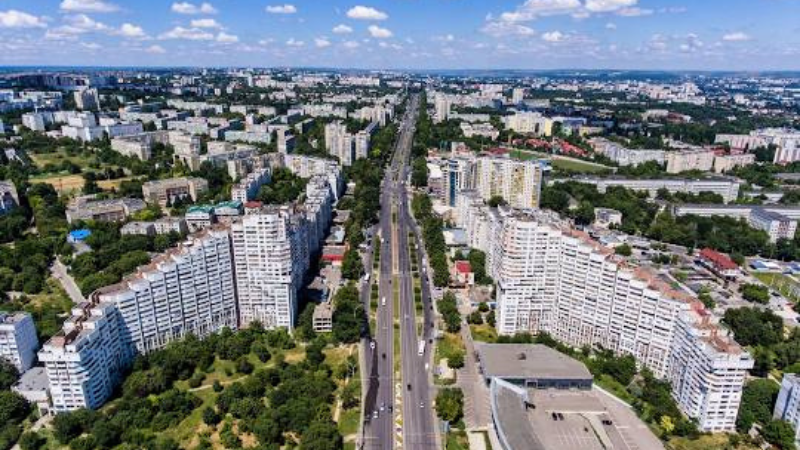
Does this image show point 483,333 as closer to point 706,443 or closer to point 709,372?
point 709,372

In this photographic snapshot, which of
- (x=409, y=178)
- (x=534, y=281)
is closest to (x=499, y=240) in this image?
(x=534, y=281)

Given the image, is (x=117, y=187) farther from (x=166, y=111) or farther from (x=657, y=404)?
(x=657, y=404)

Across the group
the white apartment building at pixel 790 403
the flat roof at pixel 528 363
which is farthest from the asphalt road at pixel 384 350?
the white apartment building at pixel 790 403

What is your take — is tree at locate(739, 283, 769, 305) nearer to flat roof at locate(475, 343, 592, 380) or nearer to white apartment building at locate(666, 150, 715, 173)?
flat roof at locate(475, 343, 592, 380)

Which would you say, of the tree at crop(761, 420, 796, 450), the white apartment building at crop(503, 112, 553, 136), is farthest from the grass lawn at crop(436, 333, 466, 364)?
the white apartment building at crop(503, 112, 553, 136)

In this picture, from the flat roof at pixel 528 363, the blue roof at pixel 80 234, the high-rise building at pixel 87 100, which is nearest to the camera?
the flat roof at pixel 528 363

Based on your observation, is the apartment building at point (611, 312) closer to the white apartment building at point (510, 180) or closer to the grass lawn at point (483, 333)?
the grass lawn at point (483, 333)
